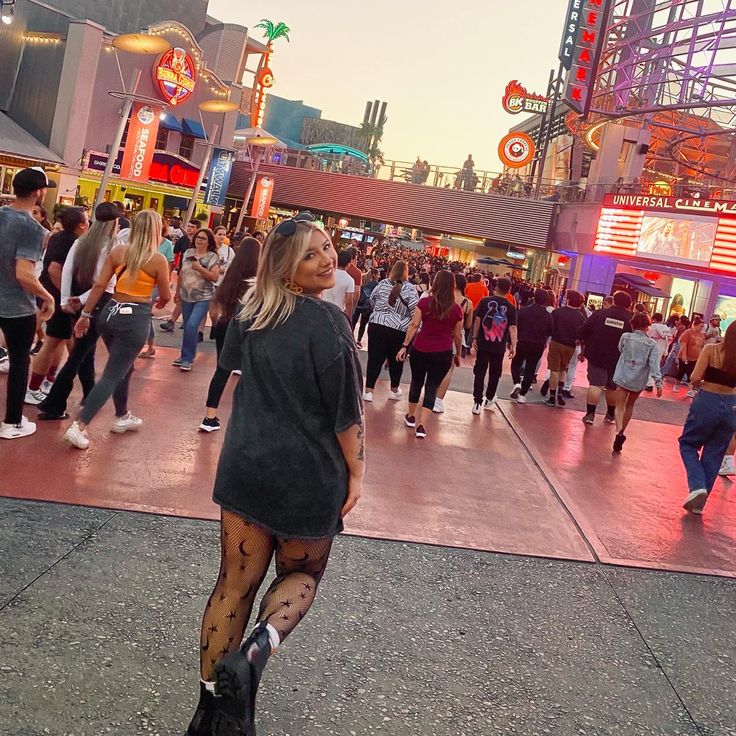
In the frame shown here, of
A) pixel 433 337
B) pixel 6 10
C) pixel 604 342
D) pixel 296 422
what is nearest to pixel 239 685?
pixel 296 422

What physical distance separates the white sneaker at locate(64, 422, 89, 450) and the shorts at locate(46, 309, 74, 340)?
1294 millimetres

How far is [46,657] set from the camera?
3049mm

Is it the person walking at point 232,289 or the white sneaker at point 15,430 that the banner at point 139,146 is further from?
the white sneaker at point 15,430

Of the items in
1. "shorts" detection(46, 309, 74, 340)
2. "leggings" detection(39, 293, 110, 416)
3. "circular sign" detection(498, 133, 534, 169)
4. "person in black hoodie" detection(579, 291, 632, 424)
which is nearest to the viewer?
"leggings" detection(39, 293, 110, 416)

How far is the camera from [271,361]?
8.50ft

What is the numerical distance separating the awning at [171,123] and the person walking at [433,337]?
2589cm

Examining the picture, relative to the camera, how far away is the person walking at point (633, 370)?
30.4 ft

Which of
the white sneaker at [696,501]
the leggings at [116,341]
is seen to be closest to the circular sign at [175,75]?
the leggings at [116,341]

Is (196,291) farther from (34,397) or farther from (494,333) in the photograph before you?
(494,333)

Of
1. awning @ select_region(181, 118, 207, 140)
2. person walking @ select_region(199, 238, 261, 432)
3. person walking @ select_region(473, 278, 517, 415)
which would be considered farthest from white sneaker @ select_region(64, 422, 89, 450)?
awning @ select_region(181, 118, 207, 140)

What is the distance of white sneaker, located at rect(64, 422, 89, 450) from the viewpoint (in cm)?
579

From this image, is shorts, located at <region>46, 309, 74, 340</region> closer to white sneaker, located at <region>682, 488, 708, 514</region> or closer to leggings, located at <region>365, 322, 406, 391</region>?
leggings, located at <region>365, 322, 406, 391</region>

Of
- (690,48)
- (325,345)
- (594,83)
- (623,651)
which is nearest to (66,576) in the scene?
(325,345)

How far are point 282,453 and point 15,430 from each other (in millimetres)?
3936
